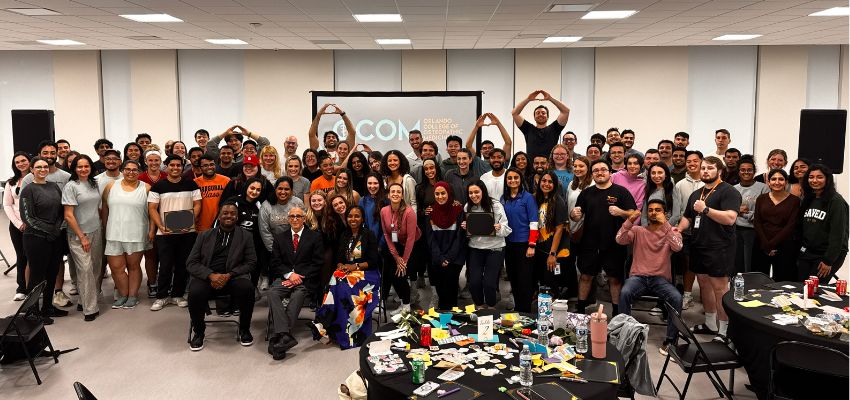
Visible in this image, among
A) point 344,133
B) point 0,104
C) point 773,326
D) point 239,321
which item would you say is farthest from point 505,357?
point 0,104

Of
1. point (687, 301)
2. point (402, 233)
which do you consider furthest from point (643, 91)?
point (402, 233)

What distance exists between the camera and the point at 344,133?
1198cm

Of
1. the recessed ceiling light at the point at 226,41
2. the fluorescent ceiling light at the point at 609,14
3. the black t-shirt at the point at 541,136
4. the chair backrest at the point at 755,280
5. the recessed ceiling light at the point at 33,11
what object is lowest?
the chair backrest at the point at 755,280

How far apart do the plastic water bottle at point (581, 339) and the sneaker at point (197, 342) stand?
10.9 feet

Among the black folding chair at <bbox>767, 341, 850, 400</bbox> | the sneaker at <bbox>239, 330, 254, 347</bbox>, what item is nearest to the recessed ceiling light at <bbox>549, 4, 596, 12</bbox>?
the black folding chair at <bbox>767, 341, 850, 400</bbox>

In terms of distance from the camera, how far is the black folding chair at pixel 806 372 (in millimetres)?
3471

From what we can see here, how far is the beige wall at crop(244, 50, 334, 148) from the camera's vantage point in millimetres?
12312

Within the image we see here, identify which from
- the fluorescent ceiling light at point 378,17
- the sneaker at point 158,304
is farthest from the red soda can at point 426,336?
the fluorescent ceiling light at point 378,17

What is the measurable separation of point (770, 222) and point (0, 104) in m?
14.4

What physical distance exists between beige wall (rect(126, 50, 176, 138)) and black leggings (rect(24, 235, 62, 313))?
7.12 meters

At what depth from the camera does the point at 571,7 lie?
7.17 metres

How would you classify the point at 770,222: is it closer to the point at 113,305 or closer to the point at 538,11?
the point at 538,11

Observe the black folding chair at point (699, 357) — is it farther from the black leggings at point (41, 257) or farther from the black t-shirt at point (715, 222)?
the black leggings at point (41, 257)

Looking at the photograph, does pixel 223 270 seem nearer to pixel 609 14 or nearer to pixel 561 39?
pixel 609 14
